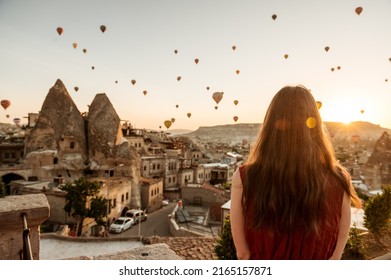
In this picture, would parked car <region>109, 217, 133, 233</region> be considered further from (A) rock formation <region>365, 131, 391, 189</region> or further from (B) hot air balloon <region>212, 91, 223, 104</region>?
(A) rock formation <region>365, 131, 391, 189</region>

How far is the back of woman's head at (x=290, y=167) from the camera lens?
1.58 metres

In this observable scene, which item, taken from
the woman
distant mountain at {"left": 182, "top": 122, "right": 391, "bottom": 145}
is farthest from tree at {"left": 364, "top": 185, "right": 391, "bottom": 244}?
distant mountain at {"left": 182, "top": 122, "right": 391, "bottom": 145}

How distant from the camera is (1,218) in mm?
2508

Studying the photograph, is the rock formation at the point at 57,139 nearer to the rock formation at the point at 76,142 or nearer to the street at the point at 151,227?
the rock formation at the point at 76,142

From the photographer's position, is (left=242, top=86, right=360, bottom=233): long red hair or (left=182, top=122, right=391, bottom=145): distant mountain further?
(left=182, top=122, right=391, bottom=145): distant mountain

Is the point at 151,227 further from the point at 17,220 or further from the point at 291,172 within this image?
the point at 291,172

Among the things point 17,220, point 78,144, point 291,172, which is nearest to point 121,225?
point 78,144

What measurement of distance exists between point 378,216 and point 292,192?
320 inches

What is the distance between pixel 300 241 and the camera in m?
1.65

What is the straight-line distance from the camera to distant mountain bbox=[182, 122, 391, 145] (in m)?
113

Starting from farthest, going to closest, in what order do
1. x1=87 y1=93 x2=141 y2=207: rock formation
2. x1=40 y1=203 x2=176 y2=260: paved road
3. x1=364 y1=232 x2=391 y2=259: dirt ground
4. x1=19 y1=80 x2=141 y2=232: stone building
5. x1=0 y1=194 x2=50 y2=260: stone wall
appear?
x1=87 y1=93 x2=141 y2=207: rock formation, x1=19 y1=80 x2=141 y2=232: stone building, x1=40 y1=203 x2=176 y2=260: paved road, x1=364 y1=232 x2=391 y2=259: dirt ground, x1=0 y1=194 x2=50 y2=260: stone wall

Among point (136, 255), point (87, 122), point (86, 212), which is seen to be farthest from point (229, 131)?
point (136, 255)

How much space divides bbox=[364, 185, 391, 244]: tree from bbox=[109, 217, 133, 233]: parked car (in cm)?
1400

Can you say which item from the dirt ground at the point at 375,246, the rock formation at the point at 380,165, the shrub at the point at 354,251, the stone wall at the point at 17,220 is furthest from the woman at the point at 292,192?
the rock formation at the point at 380,165
